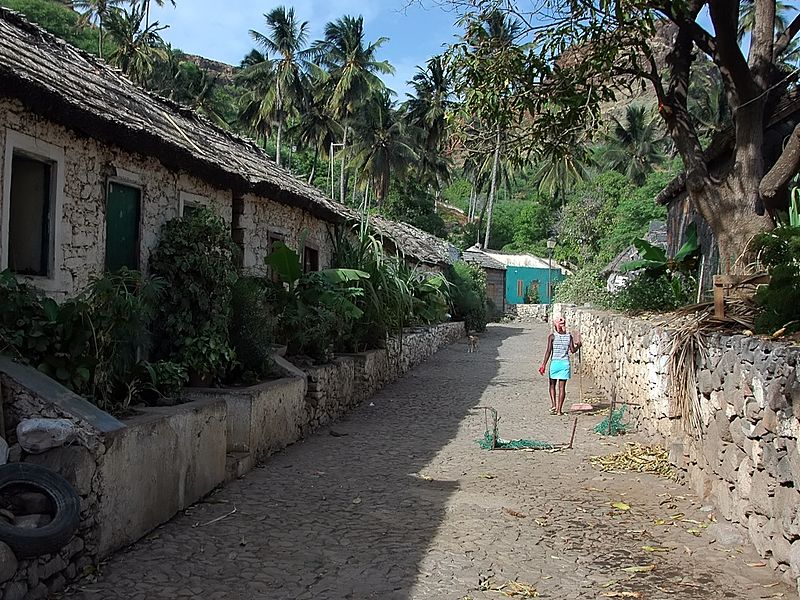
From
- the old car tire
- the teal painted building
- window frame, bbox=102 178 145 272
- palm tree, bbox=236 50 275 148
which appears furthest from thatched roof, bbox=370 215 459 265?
palm tree, bbox=236 50 275 148

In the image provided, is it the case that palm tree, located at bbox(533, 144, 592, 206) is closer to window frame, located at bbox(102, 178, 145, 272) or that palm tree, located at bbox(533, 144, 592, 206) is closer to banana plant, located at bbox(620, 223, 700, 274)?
banana plant, located at bbox(620, 223, 700, 274)

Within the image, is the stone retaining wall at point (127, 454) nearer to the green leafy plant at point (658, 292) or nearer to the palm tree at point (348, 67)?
the green leafy plant at point (658, 292)

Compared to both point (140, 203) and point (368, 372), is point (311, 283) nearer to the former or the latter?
point (368, 372)

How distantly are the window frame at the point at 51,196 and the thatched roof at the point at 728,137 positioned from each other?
26.3 feet

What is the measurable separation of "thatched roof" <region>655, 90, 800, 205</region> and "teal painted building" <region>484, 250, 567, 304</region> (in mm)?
34115

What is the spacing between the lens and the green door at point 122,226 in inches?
301

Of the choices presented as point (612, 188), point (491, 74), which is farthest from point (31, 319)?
point (612, 188)

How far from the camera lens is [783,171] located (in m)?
8.34

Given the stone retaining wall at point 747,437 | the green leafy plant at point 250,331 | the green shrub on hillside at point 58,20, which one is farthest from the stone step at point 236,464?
the green shrub on hillside at point 58,20

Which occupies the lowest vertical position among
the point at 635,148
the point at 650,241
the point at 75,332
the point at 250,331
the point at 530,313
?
the point at 530,313

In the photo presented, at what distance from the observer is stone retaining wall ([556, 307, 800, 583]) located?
4508mm

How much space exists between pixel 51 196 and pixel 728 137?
31.5ft

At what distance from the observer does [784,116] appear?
10.9 metres

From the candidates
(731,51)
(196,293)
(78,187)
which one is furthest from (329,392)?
(731,51)
